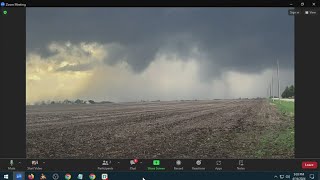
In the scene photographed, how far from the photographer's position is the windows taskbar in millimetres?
4172

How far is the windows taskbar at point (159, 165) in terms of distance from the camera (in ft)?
13.7

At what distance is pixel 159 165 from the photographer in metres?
4.22

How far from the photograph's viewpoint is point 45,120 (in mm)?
4895

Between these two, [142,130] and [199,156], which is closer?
[199,156]
